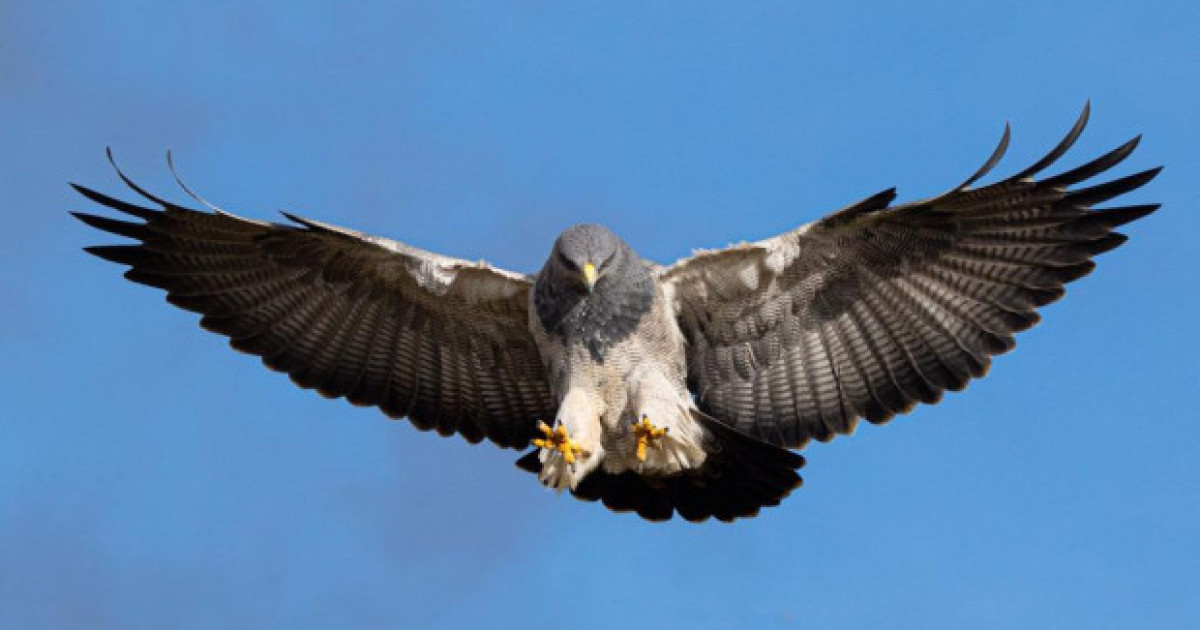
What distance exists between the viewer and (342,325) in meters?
15.8

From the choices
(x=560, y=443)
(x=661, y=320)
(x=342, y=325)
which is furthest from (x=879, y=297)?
(x=342, y=325)

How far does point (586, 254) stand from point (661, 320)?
2.81ft

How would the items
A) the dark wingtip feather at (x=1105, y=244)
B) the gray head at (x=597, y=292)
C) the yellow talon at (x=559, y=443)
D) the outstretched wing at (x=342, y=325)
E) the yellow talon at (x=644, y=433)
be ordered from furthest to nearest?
the outstretched wing at (x=342, y=325), the dark wingtip feather at (x=1105, y=244), the gray head at (x=597, y=292), the yellow talon at (x=644, y=433), the yellow talon at (x=559, y=443)

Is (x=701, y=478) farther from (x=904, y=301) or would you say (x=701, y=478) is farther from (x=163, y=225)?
(x=163, y=225)

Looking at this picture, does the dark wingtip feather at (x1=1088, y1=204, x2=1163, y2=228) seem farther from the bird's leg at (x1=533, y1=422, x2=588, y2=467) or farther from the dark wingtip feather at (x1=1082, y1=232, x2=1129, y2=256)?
the bird's leg at (x1=533, y1=422, x2=588, y2=467)

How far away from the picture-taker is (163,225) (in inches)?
617

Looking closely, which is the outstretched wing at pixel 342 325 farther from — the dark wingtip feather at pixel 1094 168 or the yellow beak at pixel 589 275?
the dark wingtip feather at pixel 1094 168

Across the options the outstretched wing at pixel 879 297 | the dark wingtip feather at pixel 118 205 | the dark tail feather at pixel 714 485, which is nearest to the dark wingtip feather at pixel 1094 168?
the outstretched wing at pixel 879 297

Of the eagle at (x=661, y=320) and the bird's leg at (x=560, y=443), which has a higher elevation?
the eagle at (x=661, y=320)

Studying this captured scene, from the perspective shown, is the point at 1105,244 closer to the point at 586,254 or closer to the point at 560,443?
the point at 586,254

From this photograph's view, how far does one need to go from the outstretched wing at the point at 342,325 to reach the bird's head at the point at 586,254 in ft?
4.37

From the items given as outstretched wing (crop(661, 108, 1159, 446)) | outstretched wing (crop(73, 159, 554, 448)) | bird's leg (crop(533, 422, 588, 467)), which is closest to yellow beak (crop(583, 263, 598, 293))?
outstretched wing (crop(661, 108, 1159, 446))

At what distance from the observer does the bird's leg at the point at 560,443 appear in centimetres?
1384

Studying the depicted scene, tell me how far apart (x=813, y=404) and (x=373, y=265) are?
3.40 m
